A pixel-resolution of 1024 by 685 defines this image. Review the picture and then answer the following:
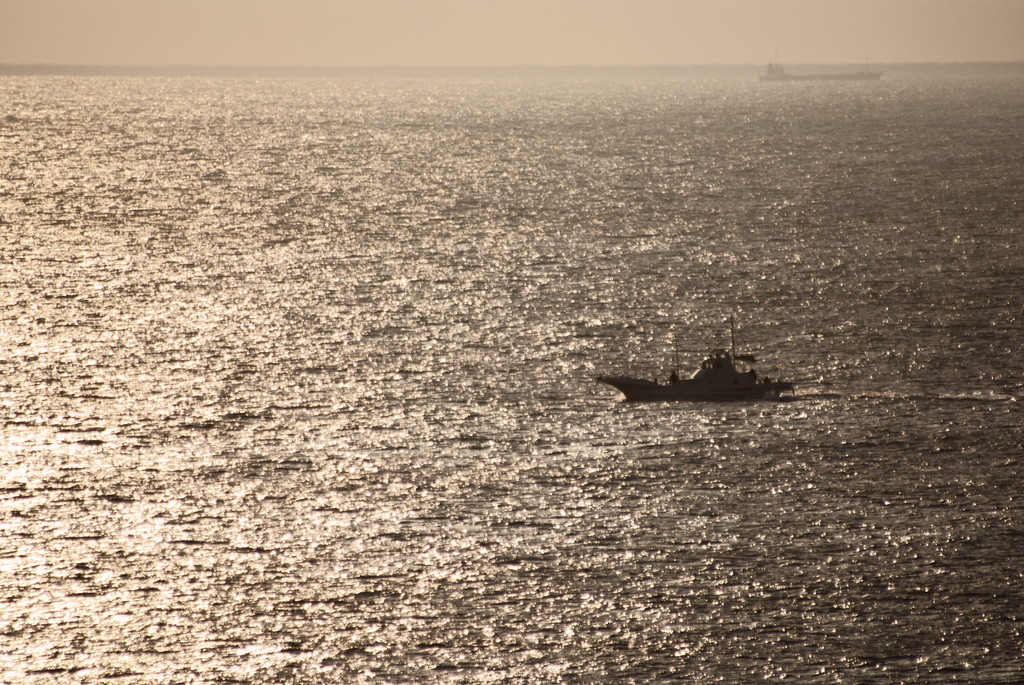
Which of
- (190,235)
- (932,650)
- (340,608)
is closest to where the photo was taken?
(932,650)

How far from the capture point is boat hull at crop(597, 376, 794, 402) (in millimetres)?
106000

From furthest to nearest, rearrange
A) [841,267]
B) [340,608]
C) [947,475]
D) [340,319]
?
1. [841,267]
2. [340,319]
3. [947,475]
4. [340,608]

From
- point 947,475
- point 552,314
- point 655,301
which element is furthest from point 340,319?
point 947,475

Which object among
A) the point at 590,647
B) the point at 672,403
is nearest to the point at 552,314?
the point at 672,403

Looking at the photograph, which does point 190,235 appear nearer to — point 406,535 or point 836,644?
point 406,535

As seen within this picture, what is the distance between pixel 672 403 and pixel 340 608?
141ft

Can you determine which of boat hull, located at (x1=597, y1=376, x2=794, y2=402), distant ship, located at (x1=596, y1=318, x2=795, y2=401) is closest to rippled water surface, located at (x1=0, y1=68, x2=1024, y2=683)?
boat hull, located at (x1=597, y1=376, x2=794, y2=402)

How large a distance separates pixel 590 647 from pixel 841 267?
103m

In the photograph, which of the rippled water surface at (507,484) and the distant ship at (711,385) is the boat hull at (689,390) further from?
the rippled water surface at (507,484)

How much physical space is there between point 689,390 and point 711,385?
1.63 m

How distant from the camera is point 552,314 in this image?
137m

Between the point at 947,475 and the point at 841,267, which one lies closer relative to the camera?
the point at 947,475

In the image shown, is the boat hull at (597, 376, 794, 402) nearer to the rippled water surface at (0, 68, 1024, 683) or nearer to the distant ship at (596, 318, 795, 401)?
the distant ship at (596, 318, 795, 401)

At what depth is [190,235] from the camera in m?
198
